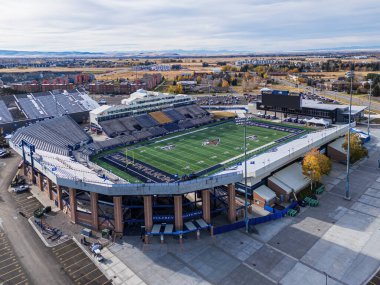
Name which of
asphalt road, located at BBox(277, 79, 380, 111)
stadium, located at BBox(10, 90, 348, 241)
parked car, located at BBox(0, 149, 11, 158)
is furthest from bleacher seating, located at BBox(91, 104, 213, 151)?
asphalt road, located at BBox(277, 79, 380, 111)

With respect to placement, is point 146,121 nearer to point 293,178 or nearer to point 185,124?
point 185,124

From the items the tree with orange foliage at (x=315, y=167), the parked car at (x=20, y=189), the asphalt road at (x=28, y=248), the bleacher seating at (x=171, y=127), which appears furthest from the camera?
the bleacher seating at (x=171, y=127)

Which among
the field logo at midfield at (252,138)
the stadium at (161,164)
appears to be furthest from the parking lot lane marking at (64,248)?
the field logo at midfield at (252,138)

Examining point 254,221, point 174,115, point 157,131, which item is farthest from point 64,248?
point 174,115

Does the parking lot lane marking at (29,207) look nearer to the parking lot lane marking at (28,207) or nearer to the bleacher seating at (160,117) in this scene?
the parking lot lane marking at (28,207)

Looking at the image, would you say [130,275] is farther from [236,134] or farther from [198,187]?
[236,134]

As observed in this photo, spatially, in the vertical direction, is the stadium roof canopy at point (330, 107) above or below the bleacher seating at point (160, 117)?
above

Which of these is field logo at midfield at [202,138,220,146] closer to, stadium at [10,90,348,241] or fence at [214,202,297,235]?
stadium at [10,90,348,241]
